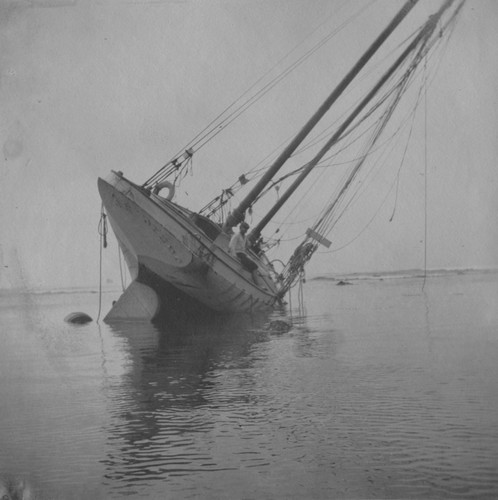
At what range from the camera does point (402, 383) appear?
699 centimetres

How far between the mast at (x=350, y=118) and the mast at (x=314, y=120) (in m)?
0.83

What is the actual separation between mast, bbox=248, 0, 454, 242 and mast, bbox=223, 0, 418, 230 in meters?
0.83


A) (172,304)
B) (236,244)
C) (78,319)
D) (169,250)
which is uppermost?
(236,244)

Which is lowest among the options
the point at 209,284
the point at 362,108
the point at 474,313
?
the point at 474,313

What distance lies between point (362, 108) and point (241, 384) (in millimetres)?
15246

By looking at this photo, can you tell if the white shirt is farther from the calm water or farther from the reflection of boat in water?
the calm water

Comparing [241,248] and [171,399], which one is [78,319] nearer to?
[241,248]

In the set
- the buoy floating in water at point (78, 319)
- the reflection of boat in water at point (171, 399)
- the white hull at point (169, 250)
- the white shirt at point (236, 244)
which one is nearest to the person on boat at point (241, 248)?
the white shirt at point (236, 244)

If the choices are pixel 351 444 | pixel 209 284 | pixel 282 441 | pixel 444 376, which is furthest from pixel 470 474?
pixel 209 284

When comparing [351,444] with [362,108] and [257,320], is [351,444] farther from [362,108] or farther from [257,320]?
[362,108]

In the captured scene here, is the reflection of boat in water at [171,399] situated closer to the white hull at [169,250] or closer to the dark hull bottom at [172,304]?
the white hull at [169,250]

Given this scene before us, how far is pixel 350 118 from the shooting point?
20500 millimetres

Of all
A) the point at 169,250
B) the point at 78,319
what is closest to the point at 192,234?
the point at 169,250

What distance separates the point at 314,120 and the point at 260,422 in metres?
14.7
